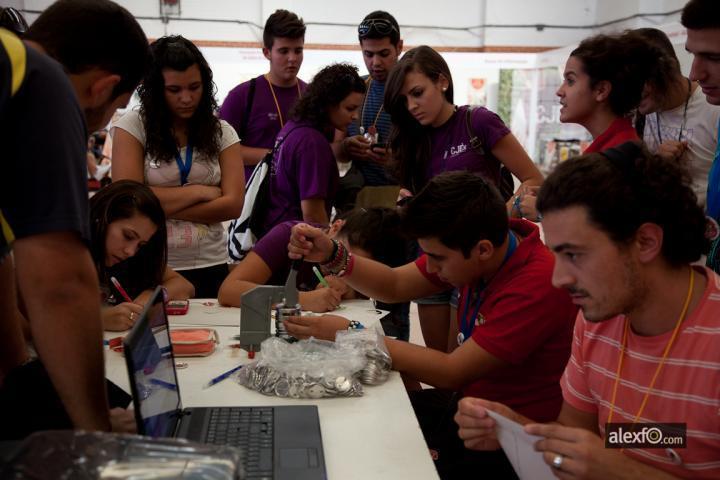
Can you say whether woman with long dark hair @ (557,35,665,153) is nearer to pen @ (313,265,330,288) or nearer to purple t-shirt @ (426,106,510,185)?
purple t-shirt @ (426,106,510,185)

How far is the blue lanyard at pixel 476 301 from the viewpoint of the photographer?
5.57ft

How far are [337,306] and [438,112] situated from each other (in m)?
0.88

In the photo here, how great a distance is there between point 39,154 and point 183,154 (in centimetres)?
148

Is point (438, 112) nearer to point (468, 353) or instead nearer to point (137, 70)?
point (468, 353)

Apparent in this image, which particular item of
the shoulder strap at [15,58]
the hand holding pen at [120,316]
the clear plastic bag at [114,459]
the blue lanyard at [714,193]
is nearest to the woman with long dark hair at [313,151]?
Result: the hand holding pen at [120,316]

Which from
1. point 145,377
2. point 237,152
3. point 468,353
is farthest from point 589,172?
point 237,152

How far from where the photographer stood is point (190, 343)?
175cm

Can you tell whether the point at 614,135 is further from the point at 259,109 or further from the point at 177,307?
the point at 259,109

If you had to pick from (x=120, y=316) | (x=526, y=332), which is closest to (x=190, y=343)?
(x=120, y=316)

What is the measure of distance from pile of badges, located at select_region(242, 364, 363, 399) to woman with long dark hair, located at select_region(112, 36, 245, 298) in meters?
1.03

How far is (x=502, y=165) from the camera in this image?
270 cm

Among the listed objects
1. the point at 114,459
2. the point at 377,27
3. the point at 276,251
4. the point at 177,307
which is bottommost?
the point at 177,307

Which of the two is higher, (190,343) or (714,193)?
(714,193)

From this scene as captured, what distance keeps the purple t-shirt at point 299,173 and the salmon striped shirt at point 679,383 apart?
166 cm
